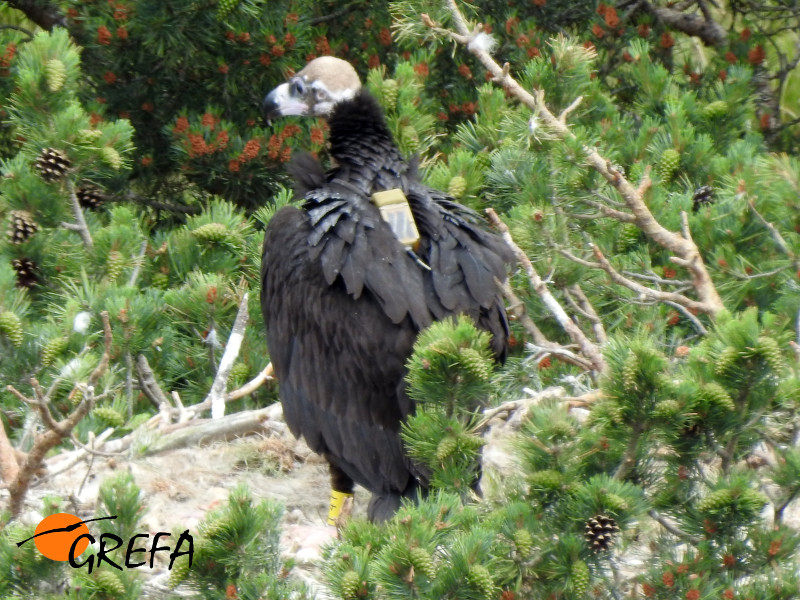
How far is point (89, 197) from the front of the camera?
5.04m

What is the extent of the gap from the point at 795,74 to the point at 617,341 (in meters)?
5.59

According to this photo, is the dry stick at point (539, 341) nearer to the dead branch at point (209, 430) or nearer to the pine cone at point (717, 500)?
the pine cone at point (717, 500)

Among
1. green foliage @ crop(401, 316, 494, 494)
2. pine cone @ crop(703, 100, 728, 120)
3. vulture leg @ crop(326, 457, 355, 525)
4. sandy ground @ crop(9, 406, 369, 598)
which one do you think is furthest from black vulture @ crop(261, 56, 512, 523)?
pine cone @ crop(703, 100, 728, 120)

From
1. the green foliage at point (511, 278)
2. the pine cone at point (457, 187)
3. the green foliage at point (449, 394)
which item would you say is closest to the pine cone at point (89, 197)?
the green foliage at point (511, 278)

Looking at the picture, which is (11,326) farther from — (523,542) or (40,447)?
(523,542)

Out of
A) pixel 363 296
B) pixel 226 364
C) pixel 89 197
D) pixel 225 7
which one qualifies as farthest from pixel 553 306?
pixel 225 7

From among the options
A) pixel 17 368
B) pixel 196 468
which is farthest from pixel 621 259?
pixel 17 368

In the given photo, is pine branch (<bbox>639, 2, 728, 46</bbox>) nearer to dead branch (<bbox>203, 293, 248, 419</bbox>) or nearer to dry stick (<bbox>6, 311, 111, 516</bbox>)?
dead branch (<bbox>203, 293, 248, 419</bbox>)

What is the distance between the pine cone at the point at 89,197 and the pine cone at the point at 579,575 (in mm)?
3151

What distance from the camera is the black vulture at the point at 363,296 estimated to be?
12.6 feet

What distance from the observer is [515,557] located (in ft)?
8.46

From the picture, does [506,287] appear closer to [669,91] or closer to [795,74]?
[669,91]

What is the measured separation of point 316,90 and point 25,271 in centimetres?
141

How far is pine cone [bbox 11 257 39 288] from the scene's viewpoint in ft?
15.1
